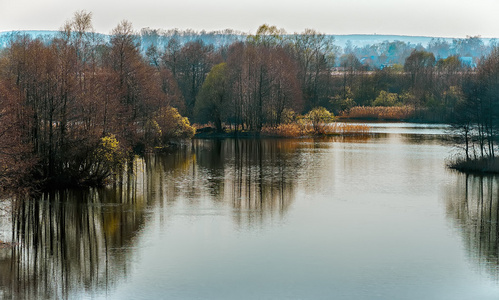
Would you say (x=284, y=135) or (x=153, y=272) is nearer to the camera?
(x=153, y=272)

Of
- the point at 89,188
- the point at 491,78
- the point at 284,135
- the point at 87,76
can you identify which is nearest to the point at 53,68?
the point at 87,76

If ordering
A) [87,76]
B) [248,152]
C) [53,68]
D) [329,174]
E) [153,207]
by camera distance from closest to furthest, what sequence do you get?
[153,207] → [53,68] → [87,76] → [329,174] → [248,152]

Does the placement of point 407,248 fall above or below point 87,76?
below

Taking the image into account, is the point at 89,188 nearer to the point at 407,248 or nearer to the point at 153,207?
the point at 153,207

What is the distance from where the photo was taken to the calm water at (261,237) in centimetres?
1505

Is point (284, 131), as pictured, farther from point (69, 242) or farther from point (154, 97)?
point (69, 242)

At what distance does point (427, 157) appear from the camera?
38562 millimetres

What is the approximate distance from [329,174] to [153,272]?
57.7 ft

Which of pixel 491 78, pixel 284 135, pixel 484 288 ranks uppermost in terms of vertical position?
pixel 491 78

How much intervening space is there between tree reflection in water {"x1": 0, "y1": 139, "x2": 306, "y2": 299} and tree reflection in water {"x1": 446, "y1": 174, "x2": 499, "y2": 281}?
667cm

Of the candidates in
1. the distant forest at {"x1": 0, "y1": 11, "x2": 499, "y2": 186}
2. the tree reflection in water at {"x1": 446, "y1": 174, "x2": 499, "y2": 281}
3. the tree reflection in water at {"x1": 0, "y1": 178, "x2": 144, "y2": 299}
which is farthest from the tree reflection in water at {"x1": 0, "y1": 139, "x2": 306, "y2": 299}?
the tree reflection in water at {"x1": 446, "y1": 174, "x2": 499, "y2": 281}

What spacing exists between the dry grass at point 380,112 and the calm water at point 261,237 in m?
40.6

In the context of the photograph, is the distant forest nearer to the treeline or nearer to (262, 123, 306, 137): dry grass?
the treeline

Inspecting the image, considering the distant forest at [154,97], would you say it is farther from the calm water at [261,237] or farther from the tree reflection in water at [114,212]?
the calm water at [261,237]
